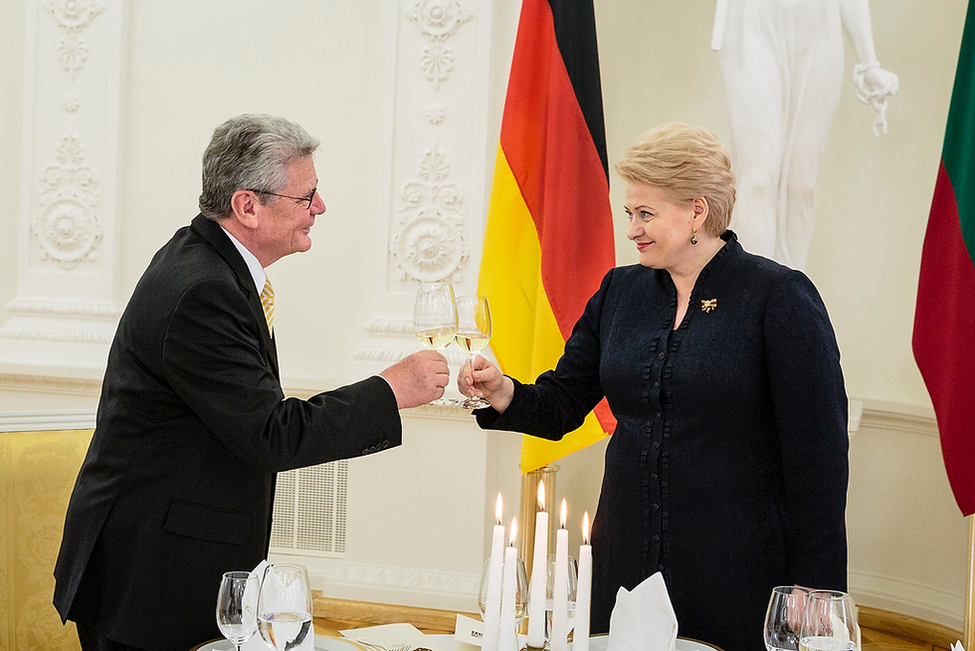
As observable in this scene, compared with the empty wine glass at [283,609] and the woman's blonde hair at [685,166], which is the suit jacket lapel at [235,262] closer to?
the empty wine glass at [283,609]

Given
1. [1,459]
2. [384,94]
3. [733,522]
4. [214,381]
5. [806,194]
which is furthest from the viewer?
[384,94]

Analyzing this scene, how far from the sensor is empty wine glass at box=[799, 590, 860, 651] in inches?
49.4

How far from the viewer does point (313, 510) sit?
4277 millimetres

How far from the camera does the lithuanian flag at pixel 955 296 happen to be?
9.47 ft

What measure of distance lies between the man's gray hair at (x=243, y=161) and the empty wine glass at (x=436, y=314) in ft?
1.19

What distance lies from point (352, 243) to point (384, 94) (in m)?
0.66

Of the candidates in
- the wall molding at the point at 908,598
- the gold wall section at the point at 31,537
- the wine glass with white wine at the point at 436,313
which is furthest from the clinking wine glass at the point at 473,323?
the wall molding at the point at 908,598

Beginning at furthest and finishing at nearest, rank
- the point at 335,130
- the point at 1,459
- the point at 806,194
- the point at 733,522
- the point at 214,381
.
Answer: the point at 335,130 → the point at 806,194 → the point at 1,459 → the point at 733,522 → the point at 214,381

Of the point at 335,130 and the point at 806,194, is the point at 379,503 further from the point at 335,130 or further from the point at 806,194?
the point at 806,194

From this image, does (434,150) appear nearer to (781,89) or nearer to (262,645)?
(781,89)

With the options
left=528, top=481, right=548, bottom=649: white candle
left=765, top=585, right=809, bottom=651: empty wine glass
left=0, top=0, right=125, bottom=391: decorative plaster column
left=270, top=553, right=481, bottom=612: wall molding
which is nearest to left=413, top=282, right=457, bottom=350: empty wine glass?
left=528, top=481, right=548, bottom=649: white candle

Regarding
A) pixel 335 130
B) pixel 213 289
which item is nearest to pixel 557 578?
pixel 213 289

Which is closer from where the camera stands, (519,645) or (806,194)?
(519,645)

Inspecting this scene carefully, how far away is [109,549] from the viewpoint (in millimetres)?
1794
